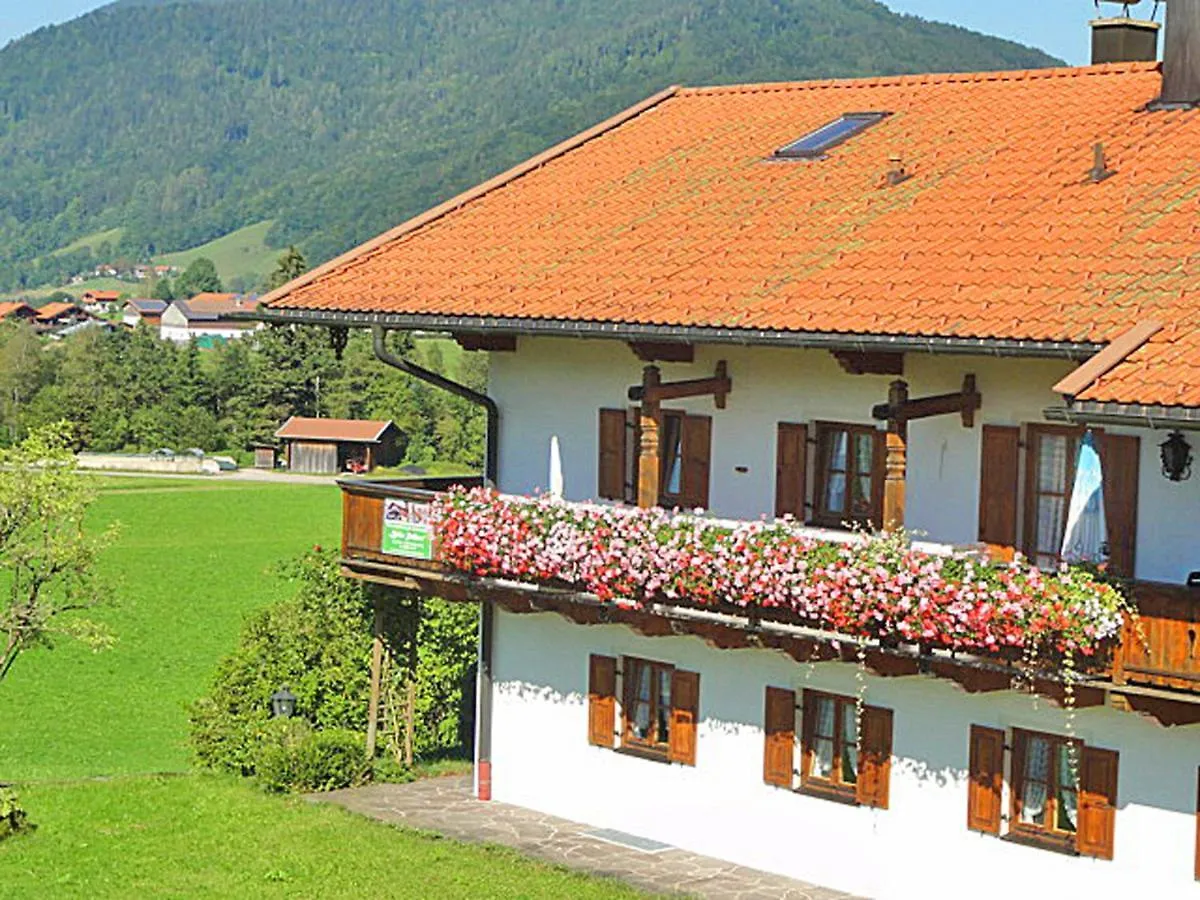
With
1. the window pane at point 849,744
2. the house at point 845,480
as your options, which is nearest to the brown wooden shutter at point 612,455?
the house at point 845,480

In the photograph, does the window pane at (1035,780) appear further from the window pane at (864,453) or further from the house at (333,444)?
the house at (333,444)

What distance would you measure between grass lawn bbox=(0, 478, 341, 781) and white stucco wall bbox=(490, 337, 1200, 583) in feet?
27.0

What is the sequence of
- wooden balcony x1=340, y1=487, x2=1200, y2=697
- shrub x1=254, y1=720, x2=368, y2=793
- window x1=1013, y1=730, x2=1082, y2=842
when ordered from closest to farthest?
1. window x1=1013, y1=730, x2=1082, y2=842
2. wooden balcony x1=340, y1=487, x2=1200, y2=697
3. shrub x1=254, y1=720, x2=368, y2=793

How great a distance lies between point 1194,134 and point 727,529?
5726 millimetres

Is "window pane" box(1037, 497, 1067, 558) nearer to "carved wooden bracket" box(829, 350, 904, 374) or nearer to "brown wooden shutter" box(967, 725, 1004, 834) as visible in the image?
"brown wooden shutter" box(967, 725, 1004, 834)

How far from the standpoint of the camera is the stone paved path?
21125 mm

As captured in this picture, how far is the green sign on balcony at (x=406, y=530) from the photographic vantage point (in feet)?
77.3

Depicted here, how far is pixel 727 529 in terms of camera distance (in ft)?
67.1

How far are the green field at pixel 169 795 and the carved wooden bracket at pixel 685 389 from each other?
15.0 ft

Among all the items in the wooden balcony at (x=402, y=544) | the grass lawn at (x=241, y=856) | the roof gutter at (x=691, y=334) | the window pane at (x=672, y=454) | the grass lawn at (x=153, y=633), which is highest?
the roof gutter at (x=691, y=334)

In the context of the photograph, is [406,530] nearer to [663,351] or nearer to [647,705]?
[647,705]

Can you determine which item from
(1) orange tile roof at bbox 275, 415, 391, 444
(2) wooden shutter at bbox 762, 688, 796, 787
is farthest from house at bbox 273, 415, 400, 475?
(2) wooden shutter at bbox 762, 688, 796, 787

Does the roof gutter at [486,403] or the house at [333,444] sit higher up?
the roof gutter at [486,403]

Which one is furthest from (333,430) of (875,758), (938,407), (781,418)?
(938,407)
